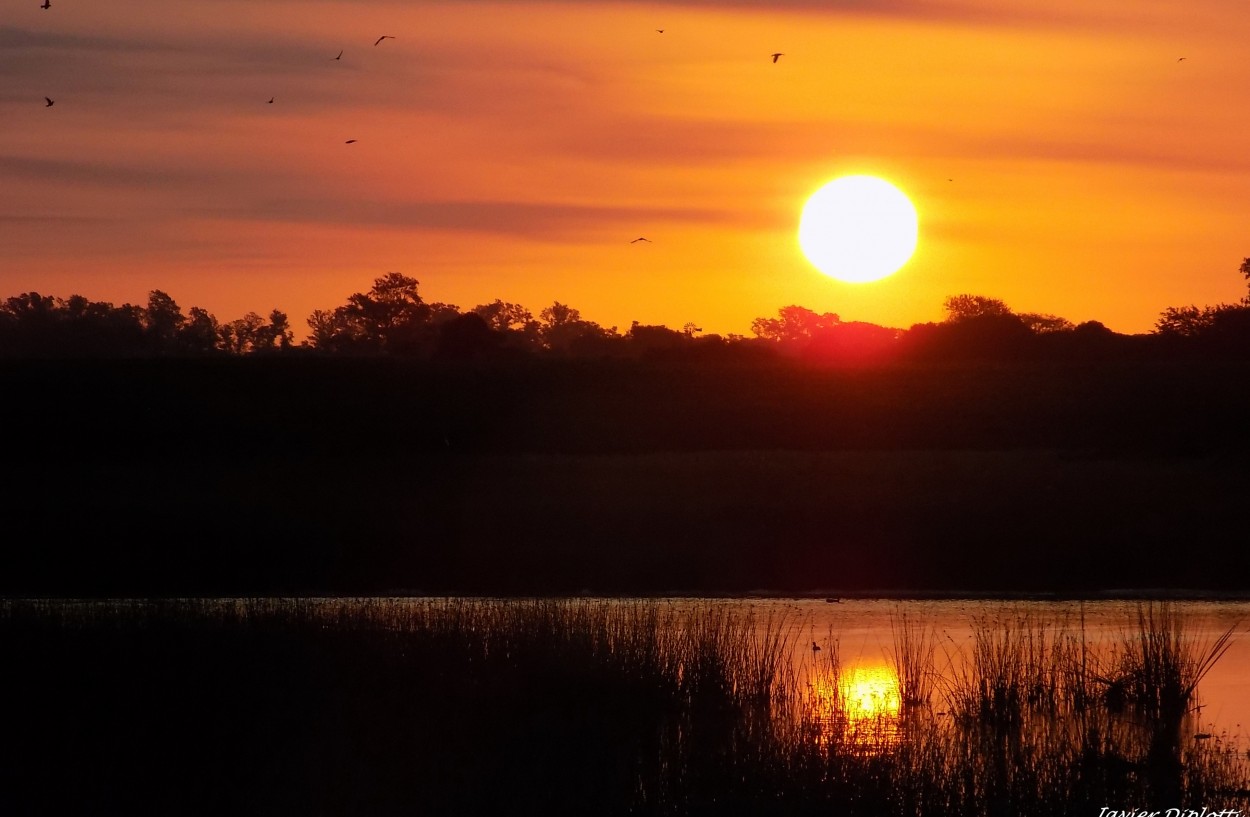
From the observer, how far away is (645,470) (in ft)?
135

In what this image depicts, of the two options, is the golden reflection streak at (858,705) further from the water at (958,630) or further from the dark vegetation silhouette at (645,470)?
the dark vegetation silhouette at (645,470)

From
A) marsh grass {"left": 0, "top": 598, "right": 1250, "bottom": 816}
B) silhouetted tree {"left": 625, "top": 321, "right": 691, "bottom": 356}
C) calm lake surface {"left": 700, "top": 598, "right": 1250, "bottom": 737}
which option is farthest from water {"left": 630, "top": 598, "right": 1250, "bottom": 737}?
silhouetted tree {"left": 625, "top": 321, "right": 691, "bottom": 356}

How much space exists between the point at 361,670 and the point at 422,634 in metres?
1.89

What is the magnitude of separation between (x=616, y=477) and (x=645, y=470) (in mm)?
1402

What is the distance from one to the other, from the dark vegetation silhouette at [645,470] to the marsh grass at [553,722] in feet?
29.0

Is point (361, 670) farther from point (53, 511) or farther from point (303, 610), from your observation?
point (53, 511)

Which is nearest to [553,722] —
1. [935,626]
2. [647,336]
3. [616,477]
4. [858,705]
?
[858,705]

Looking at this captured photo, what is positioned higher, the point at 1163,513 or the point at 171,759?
the point at 1163,513

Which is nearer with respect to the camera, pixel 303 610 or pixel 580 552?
pixel 303 610

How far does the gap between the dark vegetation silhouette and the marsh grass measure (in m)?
8.83

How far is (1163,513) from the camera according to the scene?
3359 cm

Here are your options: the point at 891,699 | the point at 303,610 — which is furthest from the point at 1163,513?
the point at 303,610

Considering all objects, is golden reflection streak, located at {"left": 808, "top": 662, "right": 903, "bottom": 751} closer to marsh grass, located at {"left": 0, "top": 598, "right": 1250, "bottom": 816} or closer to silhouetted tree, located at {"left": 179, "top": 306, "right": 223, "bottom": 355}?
marsh grass, located at {"left": 0, "top": 598, "right": 1250, "bottom": 816}

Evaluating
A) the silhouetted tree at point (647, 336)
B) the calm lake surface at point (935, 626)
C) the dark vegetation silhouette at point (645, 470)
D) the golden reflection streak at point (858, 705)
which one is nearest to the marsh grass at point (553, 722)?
the golden reflection streak at point (858, 705)
